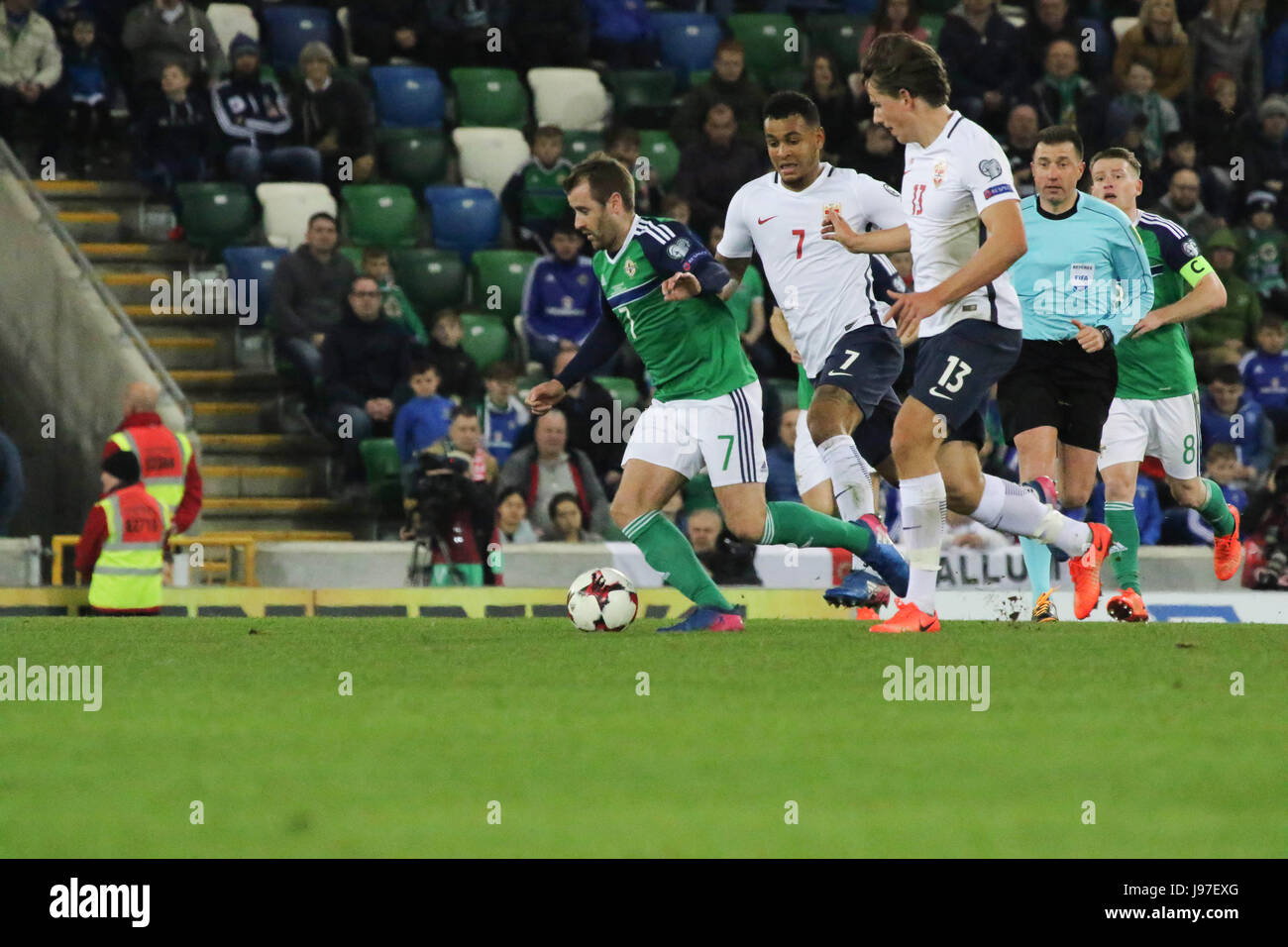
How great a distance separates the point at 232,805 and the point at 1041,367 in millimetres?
6521

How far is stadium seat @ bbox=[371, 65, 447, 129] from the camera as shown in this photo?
19391 millimetres

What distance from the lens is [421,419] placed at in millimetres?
15844

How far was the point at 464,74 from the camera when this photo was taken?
64.4 ft

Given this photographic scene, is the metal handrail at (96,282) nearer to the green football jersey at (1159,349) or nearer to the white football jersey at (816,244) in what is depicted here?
the white football jersey at (816,244)

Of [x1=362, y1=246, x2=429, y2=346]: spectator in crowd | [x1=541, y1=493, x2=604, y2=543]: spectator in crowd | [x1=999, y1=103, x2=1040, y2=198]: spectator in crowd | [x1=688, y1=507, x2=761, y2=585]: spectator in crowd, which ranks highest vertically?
[x1=999, y1=103, x2=1040, y2=198]: spectator in crowd

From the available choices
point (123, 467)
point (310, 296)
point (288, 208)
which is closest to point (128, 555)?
point (123, 467)

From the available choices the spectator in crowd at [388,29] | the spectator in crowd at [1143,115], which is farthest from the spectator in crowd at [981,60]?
the spectator in crowd at [388,29]

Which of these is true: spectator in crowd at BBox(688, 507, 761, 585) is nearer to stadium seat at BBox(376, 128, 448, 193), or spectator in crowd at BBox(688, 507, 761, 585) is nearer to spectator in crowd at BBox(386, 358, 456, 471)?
spectator in crowd at BBox(386, 358, 456, 471)

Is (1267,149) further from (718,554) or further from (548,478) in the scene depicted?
(548,478)

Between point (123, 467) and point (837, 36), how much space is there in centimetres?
978

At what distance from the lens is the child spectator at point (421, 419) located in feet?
52.0

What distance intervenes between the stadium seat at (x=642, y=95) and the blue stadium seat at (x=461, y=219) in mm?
1837

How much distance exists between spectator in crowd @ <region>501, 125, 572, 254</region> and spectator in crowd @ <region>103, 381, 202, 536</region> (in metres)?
4.62

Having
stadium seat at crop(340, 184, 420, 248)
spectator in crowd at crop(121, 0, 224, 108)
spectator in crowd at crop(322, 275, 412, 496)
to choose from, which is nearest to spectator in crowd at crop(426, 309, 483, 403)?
spectator in crowd at crop(322, 275, 412, 496)
